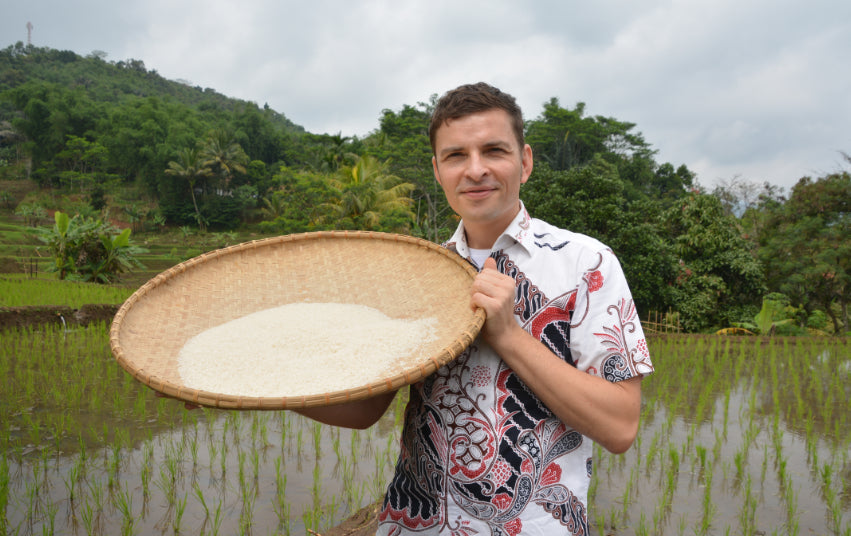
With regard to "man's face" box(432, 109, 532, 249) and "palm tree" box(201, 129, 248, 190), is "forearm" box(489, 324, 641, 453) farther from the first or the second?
"palm tree" box(201, 129, 248, 190)

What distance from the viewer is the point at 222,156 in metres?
33.5

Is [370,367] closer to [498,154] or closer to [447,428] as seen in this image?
[447,428]

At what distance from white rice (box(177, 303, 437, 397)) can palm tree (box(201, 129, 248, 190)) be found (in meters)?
34.2

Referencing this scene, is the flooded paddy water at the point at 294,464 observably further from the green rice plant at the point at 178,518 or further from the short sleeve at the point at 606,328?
the short sleeve at the point at 606,328

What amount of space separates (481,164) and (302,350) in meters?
0.51

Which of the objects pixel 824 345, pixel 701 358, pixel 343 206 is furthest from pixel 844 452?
pixel 343 206

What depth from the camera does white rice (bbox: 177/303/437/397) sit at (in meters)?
0.93

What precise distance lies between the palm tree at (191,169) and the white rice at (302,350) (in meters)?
31.3

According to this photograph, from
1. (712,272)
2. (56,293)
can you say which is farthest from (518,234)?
(712,272)

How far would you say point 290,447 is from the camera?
9.46ft

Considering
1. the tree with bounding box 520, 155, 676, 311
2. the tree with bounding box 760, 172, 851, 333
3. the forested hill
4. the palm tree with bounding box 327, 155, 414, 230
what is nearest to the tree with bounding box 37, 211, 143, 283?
the palm tree with bounding box 327, 155, 414, 230

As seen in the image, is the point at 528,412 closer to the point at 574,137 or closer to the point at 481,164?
the point at 481,164

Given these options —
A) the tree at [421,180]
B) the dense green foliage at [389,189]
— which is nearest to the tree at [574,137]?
the dense green foliage at [389,189]

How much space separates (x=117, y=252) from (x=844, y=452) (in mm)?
10033
